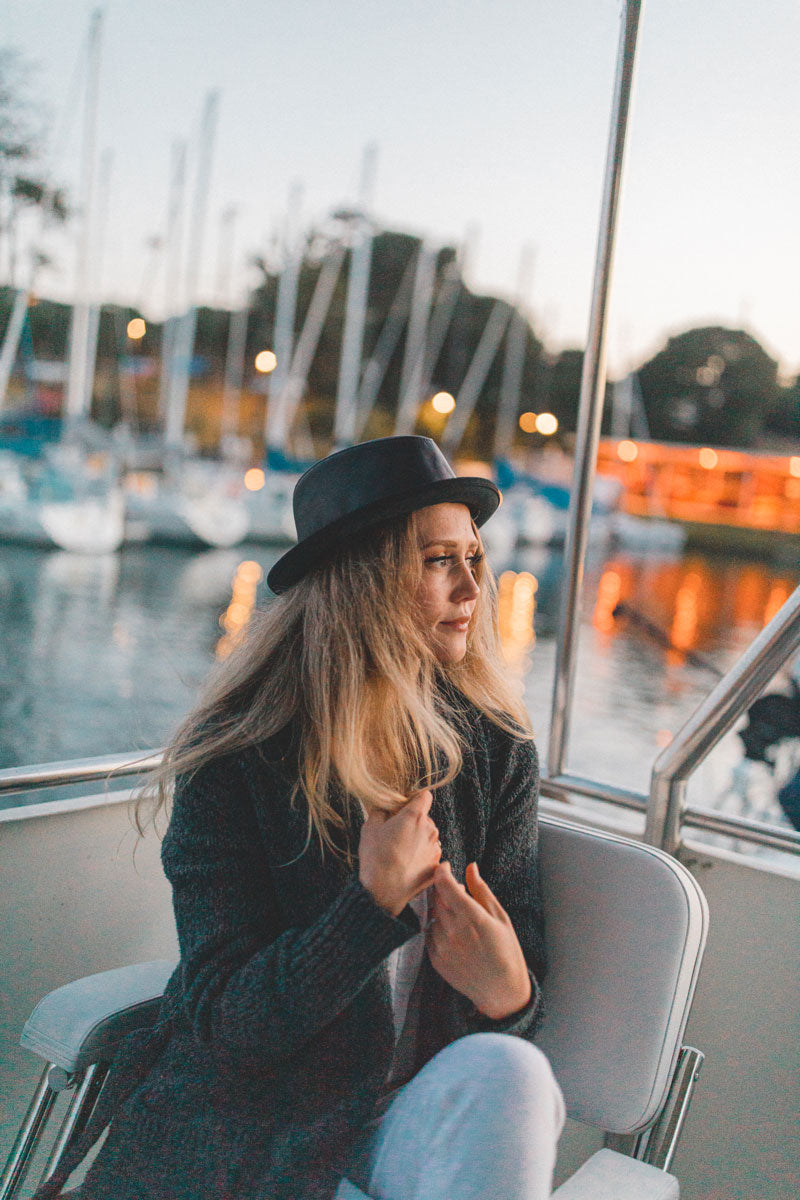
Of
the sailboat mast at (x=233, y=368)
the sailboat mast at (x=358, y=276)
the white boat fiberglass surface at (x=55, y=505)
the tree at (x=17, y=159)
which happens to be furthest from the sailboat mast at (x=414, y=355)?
the tree at (x=17, y=159)

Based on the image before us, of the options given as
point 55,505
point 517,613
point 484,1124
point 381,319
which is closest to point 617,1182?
point 484,1124

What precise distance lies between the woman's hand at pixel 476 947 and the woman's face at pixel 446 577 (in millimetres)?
297

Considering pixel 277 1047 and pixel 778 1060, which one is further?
pixel 778 1060

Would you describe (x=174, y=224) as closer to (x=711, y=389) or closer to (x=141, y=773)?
(x=141, y=773)

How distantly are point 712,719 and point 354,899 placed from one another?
0.65 m

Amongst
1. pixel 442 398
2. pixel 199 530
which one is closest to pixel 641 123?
pixel 199 530

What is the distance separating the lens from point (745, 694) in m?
1.39

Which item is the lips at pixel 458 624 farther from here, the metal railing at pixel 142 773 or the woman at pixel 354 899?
the metal railing at pixel 142 773

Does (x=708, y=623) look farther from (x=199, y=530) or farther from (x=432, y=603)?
(x=432, y=603)

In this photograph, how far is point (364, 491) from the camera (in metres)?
1.16

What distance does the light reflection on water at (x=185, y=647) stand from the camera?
8.18 m

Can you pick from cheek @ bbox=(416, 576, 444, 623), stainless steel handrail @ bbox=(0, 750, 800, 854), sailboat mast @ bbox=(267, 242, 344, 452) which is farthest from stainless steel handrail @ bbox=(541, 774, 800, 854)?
sailboat mast @ bbox=(267, 242, 344, 452)

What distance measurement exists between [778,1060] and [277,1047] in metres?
0.82

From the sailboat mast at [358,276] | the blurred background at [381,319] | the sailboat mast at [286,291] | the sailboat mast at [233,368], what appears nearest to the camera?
the blurred background at [381,319]
